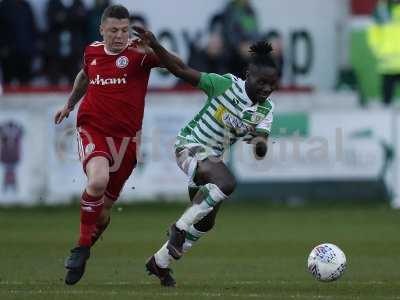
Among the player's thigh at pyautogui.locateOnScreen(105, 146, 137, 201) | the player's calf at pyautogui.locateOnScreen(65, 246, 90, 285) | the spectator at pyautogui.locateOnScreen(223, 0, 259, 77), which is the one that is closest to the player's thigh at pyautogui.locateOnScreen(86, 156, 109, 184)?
the player's thigh at pyautogui.locateOnScreen(105, 146, 137, 201)

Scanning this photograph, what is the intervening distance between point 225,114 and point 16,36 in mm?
12989

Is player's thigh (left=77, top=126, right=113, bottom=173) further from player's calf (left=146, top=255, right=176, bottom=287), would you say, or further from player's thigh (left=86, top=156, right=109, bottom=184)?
player's calf (left=146, top=255, right=176, bottom=287)

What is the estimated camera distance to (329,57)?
1083 inches

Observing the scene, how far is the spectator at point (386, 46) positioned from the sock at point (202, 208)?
15834 mm

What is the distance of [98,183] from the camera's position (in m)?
11.3

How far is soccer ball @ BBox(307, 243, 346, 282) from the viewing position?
11281 mm

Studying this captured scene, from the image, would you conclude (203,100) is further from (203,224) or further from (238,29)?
(203,224)

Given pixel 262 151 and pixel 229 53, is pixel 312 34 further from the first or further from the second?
pixel 262 151

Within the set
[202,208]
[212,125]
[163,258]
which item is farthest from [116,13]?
[163,258]

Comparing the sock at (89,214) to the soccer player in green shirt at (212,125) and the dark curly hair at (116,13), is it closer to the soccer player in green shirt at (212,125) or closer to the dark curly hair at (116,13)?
the soccer player in green shirt at (212,125)

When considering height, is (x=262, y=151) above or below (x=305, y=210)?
above

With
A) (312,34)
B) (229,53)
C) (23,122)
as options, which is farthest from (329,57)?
(23,122)

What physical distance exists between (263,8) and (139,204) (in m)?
6.83

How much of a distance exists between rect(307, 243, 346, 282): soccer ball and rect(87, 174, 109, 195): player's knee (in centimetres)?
199
